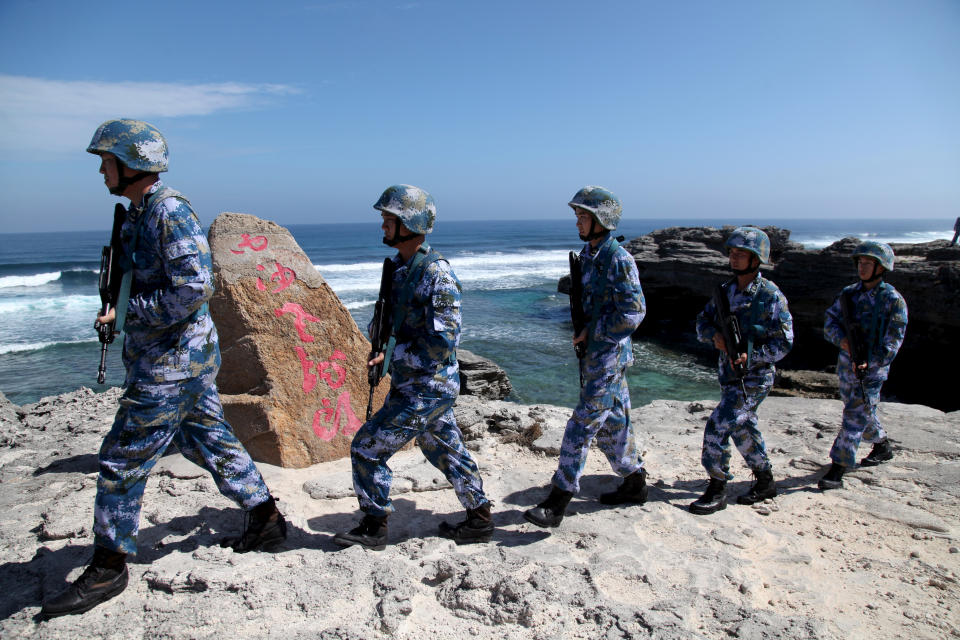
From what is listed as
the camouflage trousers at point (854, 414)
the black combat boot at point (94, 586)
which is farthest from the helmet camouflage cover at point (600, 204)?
the black combat boot at point (94, 586)

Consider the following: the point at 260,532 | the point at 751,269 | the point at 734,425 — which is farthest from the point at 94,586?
the point at 751,269

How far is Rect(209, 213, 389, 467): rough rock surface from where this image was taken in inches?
164

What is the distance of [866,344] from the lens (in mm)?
4672

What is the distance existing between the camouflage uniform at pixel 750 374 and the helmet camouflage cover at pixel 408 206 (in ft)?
7.34

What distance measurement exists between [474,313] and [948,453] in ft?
53.1

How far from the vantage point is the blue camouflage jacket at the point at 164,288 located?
2709 millimetres

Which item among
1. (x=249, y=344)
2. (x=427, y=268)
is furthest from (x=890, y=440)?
(x=249, y=344)

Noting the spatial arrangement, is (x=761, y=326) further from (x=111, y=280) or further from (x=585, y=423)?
(x=111, y=280)

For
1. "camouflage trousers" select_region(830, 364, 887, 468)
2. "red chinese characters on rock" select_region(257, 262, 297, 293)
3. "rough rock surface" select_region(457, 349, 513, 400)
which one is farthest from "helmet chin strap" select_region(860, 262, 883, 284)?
"rough rock surface" select_region(457, 349, 513, 400)

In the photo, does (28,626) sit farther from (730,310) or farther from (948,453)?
(948,453)

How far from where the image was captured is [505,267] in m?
38.9

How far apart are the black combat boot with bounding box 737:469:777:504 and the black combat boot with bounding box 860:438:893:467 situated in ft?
5.05

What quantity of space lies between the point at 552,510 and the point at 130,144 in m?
3.07

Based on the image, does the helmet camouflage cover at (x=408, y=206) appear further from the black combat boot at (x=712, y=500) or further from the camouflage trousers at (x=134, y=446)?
the black combat boot at (x=712, y=500)
